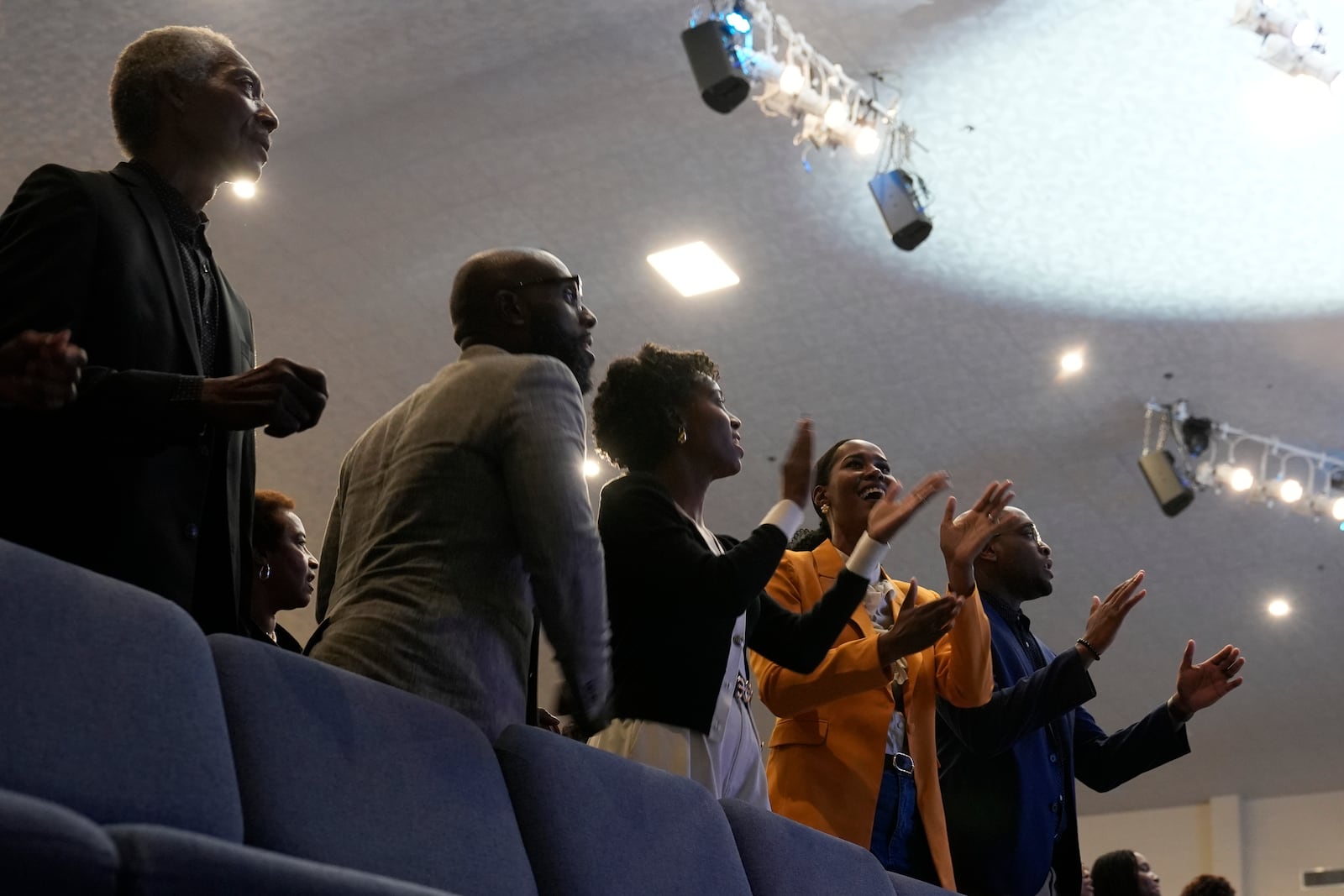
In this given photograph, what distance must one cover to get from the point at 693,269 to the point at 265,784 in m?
5.59

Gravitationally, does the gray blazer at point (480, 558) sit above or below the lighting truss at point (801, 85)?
below

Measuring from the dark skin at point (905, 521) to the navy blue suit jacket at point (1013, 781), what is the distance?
250 millimetres

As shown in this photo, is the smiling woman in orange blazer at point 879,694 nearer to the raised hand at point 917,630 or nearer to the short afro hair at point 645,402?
the raised hand at point 917,630

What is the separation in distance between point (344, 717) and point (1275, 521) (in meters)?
7.64

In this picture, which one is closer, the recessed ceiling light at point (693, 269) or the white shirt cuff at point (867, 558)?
Result: the white shirt cuff at point (867, 558)

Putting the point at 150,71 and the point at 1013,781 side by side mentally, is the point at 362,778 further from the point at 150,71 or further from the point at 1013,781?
the point at 1013,781

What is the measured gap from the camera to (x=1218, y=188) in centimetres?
600

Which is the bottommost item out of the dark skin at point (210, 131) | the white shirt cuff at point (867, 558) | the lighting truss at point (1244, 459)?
the white shirt cuff at point (867, 558)

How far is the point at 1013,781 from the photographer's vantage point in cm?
270

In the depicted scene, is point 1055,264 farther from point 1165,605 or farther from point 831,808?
point 831,808

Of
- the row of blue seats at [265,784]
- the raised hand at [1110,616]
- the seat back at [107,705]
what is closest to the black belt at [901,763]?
the raised hand at [1110,616]

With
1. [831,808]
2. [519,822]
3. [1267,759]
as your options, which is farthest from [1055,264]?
[1267,759]

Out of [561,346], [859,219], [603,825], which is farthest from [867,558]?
[859,219]

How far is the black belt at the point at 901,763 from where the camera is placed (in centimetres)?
244
